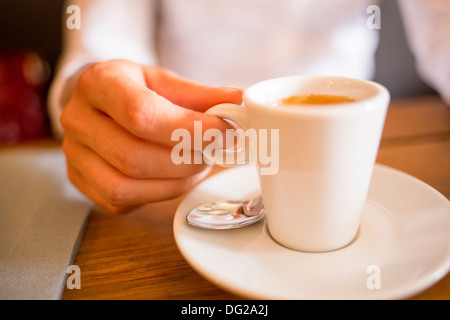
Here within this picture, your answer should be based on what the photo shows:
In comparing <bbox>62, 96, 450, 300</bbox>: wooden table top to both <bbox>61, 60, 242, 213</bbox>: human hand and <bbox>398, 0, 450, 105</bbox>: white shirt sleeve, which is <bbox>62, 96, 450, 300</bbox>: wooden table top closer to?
<bbox>61, 60, 242, 213</bbox>: human hand

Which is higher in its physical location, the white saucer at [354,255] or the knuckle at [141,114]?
the knuckle at [141,114]

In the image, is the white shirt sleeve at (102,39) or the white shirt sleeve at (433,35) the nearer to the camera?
the white shirt sleeve at (102,39)

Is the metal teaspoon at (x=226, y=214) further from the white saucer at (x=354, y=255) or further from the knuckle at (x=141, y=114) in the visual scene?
the knuckle at (x=141, y=114)

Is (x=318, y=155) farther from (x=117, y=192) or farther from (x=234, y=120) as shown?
(x=117, y=192)

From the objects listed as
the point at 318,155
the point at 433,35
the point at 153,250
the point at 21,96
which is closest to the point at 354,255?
the point at 318,155

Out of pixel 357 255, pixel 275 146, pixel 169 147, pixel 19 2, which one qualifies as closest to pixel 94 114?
pixel 169 147

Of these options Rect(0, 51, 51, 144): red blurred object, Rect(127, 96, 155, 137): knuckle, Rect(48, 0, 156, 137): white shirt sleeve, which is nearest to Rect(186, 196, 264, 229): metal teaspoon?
Rect(127, 96, 155, 137): knuckle

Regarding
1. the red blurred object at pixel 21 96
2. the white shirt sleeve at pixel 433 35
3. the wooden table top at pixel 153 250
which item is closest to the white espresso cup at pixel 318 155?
the wooden table top at pixel 153 250

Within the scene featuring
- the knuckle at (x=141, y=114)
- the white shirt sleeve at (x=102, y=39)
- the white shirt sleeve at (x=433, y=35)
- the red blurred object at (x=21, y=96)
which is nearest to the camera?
the knuckle at (x=141, y=114)
